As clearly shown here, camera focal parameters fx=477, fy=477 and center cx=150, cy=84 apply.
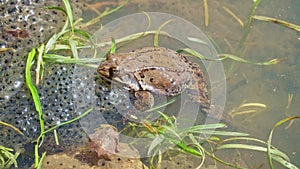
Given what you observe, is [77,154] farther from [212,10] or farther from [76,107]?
[212,10]

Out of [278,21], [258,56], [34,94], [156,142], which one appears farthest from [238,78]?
[34,94]

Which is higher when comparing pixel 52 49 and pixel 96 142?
pixel 52 49

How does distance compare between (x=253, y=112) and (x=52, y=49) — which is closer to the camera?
(x=52, y=49)

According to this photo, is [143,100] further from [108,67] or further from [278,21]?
[278,21]

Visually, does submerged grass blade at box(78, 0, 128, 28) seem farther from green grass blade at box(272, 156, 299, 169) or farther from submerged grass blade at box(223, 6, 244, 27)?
green grass blade at box(272, 156, 299, 169)

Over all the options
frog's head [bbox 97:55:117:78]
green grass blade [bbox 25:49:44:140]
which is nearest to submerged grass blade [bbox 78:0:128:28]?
frog's head [bbox 97:55:117:78]

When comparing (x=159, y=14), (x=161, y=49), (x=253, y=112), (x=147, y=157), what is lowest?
(x=147, y=157)

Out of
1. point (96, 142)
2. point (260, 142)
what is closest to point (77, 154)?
point (96, 142)
